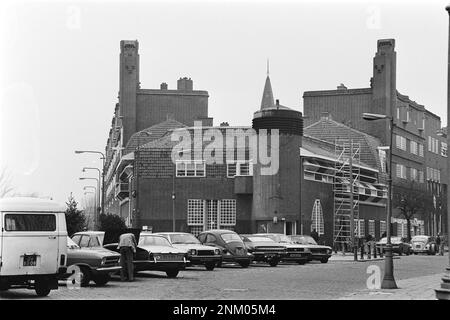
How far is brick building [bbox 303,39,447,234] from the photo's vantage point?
8475cm

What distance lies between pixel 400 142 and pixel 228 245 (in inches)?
2253

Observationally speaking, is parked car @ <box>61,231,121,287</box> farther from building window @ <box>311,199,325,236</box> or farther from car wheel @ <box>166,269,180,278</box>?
building window @ <box>311,199,325,236</box>

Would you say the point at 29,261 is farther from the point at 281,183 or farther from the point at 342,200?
the point at 342,200

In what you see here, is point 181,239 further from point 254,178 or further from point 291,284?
point 254,178

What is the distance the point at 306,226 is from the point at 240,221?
18.7ft

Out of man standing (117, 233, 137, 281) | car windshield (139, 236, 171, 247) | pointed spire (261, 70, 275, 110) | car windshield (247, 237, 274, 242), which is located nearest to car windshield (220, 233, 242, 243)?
car windshield (247, 237, 274, 242)

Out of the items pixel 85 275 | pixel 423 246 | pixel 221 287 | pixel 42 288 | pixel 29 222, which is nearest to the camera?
pixel 29 222

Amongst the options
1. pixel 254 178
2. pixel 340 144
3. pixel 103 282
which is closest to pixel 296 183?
pixel 254 178

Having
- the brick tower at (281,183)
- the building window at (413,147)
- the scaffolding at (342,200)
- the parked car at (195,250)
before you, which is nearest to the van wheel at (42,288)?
the parked car at (195,250)

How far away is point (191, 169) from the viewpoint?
6731cm

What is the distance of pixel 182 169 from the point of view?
67.1 m

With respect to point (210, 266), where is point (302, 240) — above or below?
above

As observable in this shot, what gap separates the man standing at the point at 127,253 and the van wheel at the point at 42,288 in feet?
17.7

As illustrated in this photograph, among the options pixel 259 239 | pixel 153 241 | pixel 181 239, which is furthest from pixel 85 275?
pixel 259 239
